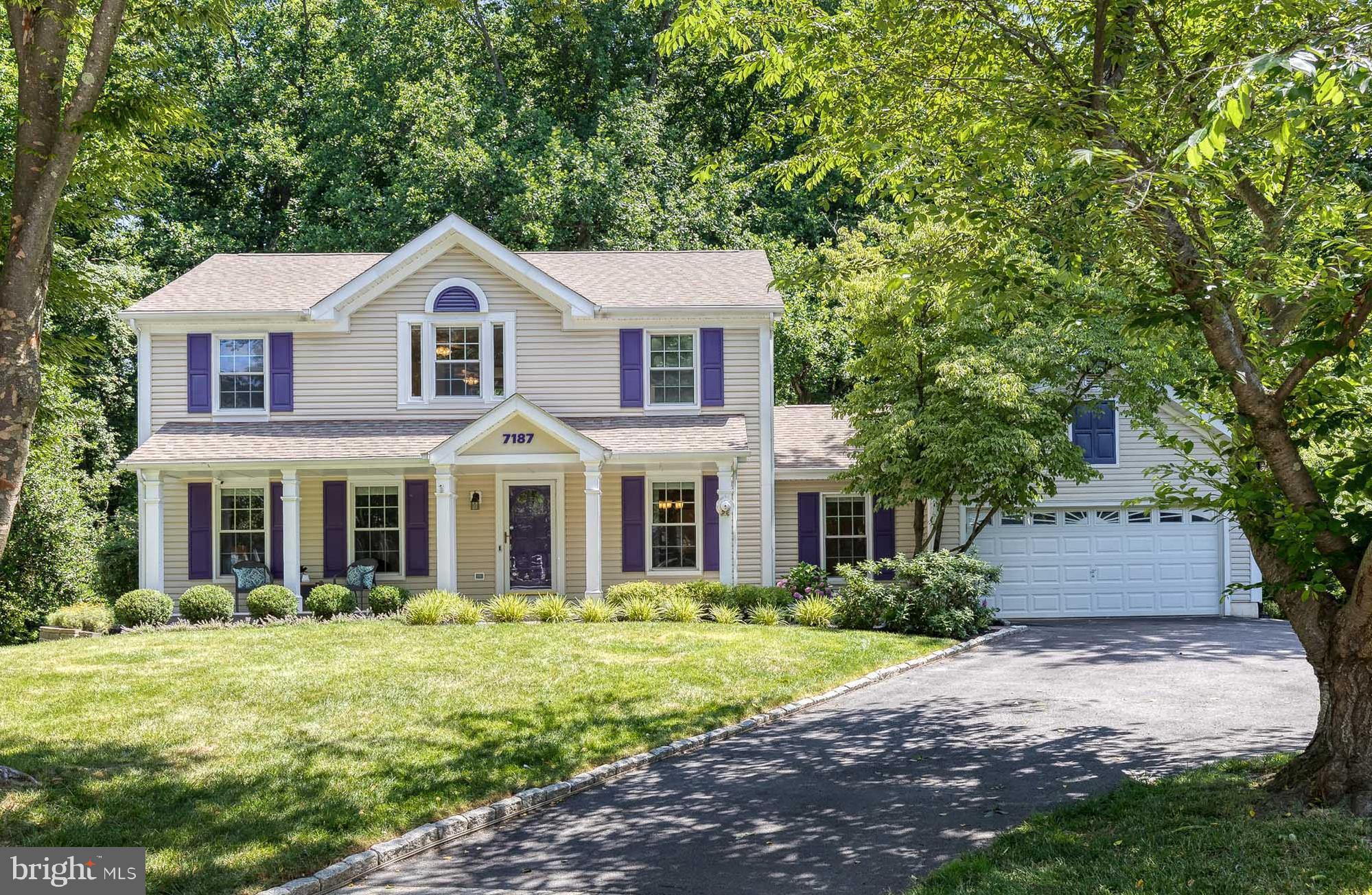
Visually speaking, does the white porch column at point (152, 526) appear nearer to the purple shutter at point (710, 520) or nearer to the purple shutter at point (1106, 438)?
the purple shutter at point (710, 520)

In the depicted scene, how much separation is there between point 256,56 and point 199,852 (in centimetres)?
3183

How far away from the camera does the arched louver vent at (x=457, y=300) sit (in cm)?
1936

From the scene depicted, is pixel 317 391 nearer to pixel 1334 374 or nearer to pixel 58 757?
pixel 58 757

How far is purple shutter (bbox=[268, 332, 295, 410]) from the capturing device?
19.3 m

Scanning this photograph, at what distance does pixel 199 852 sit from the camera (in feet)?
20.7

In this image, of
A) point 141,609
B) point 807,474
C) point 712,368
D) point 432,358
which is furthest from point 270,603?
point 807,474

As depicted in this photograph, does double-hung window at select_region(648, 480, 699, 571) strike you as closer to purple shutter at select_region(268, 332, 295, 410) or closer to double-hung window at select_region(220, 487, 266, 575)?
purple shutter at select_region(268, 332, 295, 410)

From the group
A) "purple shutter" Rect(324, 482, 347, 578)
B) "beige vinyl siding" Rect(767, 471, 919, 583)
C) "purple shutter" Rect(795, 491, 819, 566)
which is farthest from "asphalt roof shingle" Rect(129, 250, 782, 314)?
"purple shutter" Rect(795, 491, 819, 566)

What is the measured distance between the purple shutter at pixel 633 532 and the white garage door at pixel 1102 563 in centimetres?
652

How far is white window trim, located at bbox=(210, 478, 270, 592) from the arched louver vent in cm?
452

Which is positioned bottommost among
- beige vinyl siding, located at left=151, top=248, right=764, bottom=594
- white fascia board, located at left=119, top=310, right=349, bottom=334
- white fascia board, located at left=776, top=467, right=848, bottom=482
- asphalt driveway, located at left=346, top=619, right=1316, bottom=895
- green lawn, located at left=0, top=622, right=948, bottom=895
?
asphalt driveway, located at left=346, top=619, right=1316, bottom=895

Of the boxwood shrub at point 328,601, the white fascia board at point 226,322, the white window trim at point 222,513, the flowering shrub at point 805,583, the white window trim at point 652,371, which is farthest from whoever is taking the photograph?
the white window trim at point 652,371

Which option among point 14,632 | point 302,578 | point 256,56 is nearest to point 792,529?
point 302,578

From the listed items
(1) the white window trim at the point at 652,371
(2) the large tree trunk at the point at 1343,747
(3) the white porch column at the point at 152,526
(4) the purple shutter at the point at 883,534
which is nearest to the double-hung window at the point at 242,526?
(3) the white porch column at the point at 152,526
